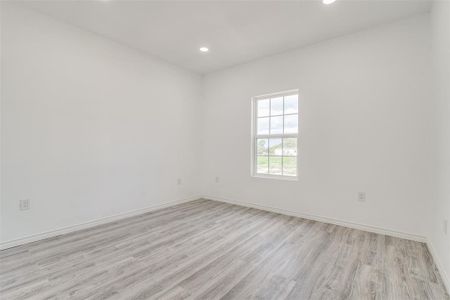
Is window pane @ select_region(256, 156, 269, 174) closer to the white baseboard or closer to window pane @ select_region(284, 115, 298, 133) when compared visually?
window pane @ select_region(284, 115, 298, 133)

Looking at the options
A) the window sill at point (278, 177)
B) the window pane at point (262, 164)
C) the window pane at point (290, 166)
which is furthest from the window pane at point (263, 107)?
the window sill at point (278, 177)

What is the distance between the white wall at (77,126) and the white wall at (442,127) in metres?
3.64

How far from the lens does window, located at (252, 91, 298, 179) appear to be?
355 cm

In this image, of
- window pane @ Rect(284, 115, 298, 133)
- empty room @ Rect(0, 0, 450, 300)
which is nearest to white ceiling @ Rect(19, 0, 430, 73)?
empty room @ Rect(0, 0, 450, 300)

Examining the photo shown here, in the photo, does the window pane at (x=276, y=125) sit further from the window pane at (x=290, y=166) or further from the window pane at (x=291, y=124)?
the window pane at (x=290, y=166)

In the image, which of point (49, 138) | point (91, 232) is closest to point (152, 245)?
point (91, 232)

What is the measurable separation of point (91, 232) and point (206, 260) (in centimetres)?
167

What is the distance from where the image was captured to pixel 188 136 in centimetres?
439

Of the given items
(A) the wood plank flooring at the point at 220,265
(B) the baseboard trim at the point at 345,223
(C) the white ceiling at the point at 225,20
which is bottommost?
(A) the wood plank flooring at the point at 220,265

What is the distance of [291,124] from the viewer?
Result: 3562 millimetres

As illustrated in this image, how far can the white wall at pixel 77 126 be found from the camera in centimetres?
237

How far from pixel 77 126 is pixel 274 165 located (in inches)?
119

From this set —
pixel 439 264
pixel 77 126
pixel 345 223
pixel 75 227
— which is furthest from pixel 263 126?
pixel 75 227

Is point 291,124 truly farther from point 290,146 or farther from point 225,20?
point 225,20
